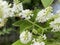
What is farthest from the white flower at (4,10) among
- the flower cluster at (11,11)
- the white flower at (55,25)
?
the white flower at (55,25)

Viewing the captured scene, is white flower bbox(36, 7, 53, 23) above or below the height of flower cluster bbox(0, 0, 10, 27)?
below

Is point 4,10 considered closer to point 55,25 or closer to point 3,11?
point 3,11

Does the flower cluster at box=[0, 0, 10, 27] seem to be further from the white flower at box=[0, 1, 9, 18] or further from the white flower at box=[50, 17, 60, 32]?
the white flower at box=[50, 17, 60, 32]

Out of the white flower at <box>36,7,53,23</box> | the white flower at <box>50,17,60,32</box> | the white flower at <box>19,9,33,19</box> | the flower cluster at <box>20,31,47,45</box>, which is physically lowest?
the flower cluster at <box>20,31,47,45</box>

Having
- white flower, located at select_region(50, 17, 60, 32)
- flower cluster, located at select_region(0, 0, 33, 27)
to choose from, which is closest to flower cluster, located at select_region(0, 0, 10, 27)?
flower cluster, located at select_region(0, 0, 33, 27)

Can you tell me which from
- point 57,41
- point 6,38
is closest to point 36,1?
point 6,38

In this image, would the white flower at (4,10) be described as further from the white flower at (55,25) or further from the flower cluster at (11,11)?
the white flower at (55,25)

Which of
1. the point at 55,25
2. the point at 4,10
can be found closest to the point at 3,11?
the point at 4,10

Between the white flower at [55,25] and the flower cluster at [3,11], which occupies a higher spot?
the flower cluster at [3,11]

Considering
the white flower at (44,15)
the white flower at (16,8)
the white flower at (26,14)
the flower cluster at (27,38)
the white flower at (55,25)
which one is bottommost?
the flower cluster at (27,38)
